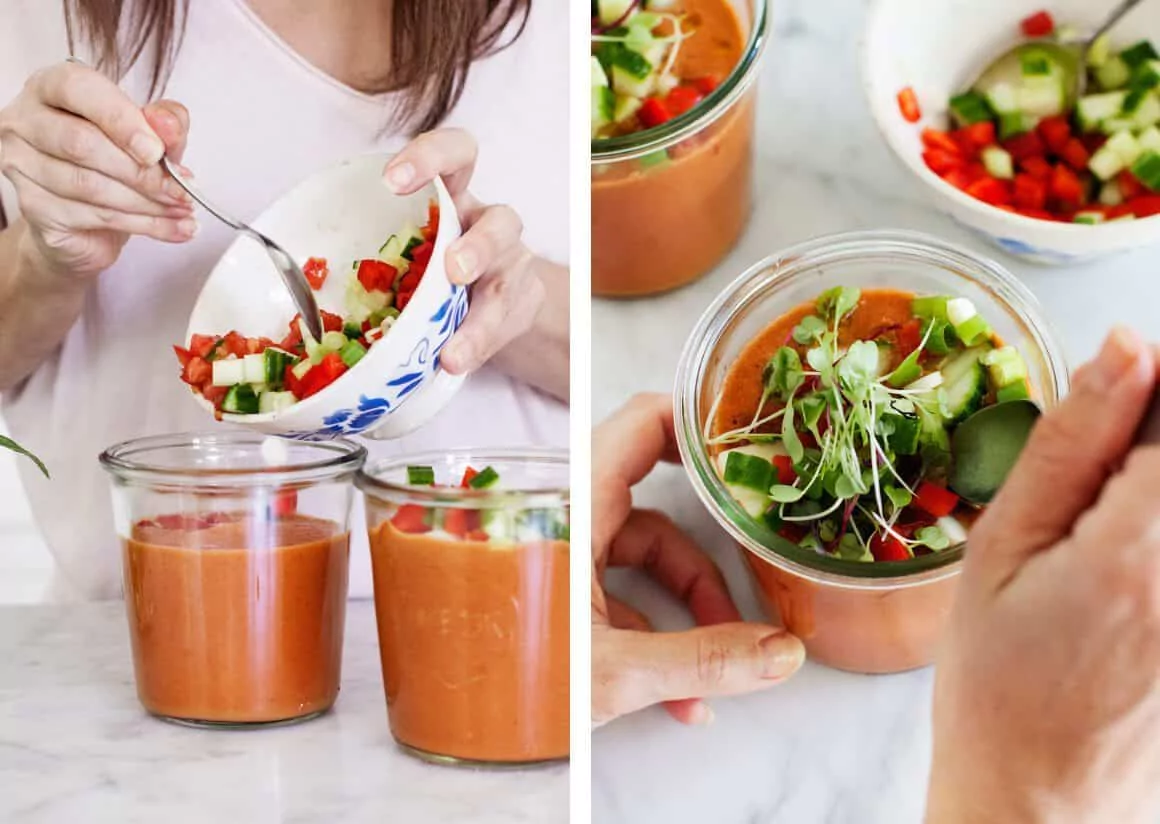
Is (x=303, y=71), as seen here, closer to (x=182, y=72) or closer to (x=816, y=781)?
(x=182, y=72)

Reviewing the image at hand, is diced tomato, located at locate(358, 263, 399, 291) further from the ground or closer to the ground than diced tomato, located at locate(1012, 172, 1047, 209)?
closer to the ground

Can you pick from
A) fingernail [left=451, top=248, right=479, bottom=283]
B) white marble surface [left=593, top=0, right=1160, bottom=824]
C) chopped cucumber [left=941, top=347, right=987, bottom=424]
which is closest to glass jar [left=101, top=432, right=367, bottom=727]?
fingernail [left=451, top=248, right=479, bottom=283]

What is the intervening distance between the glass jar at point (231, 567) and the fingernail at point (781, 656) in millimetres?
266

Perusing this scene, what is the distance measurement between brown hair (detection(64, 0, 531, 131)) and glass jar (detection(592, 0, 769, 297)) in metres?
0.09

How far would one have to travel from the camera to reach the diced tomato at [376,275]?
2.06 feet

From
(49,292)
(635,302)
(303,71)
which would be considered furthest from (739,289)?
(49,292)

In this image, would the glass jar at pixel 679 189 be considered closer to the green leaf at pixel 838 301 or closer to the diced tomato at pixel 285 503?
the green leaf at pixel 838 301

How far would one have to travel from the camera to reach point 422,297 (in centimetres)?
61

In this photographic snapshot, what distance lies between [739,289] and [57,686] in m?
0.47

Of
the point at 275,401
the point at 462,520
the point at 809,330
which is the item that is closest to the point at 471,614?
the point at 462,520

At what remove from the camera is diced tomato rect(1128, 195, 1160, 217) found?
0.77 meters

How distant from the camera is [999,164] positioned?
0.79m

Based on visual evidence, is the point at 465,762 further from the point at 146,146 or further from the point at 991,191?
the point at 991,191

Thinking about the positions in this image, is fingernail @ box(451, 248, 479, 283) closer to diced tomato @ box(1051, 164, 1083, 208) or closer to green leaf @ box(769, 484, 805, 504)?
green leaf @ box(769, 484, 805, 504)
